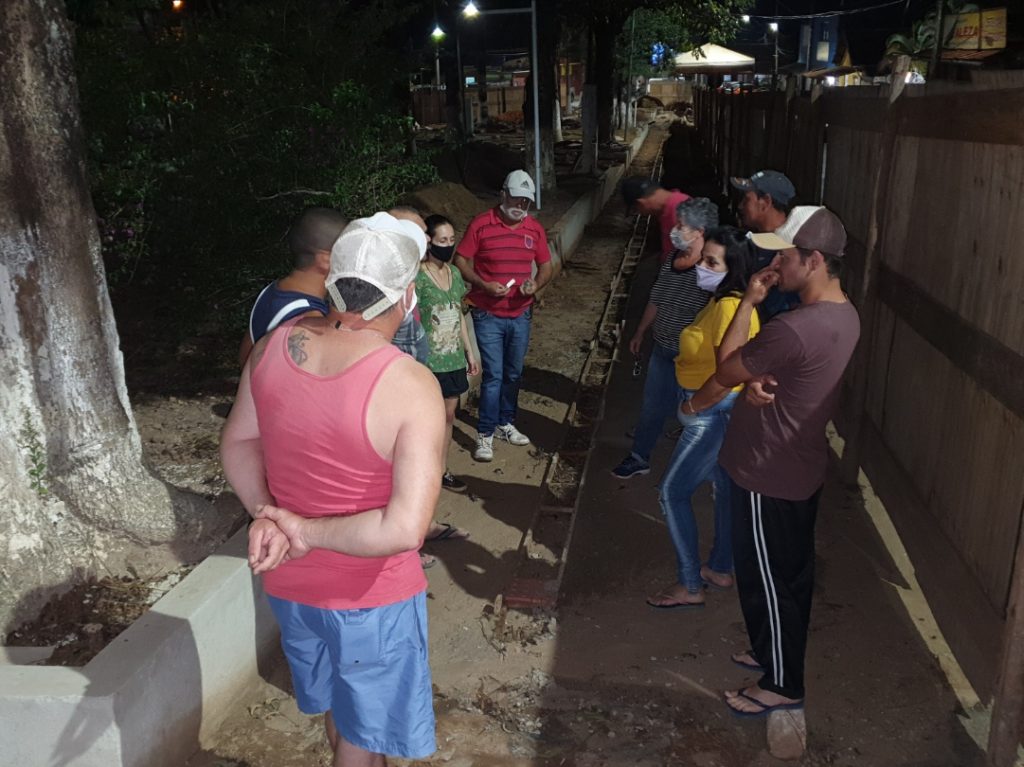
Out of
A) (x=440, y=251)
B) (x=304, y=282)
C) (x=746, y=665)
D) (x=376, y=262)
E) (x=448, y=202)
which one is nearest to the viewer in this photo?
(x=376, y=262)

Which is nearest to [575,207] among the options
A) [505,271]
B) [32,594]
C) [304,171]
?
[304,171]

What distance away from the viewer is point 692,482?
4336 millimetres

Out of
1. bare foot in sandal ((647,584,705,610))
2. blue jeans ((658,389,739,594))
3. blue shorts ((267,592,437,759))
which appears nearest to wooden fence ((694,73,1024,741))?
blue jeans ((658,389,739,594))

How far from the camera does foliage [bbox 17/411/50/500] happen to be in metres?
3.93

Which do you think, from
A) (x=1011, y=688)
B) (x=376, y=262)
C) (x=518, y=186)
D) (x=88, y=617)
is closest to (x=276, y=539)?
(x=376, y=262)

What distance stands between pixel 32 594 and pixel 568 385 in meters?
5.18

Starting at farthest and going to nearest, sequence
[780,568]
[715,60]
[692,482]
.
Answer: [715,60], [692,482], [780,568]

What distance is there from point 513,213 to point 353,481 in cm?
417

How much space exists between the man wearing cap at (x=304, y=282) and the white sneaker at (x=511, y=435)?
3279mm

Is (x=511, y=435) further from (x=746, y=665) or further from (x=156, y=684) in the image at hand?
(x=156, y=684)

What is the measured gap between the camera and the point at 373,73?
9.05 m

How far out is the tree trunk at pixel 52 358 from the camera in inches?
150

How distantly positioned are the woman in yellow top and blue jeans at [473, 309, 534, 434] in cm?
193

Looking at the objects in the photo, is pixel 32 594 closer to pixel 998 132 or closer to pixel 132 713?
pixel 132 713
